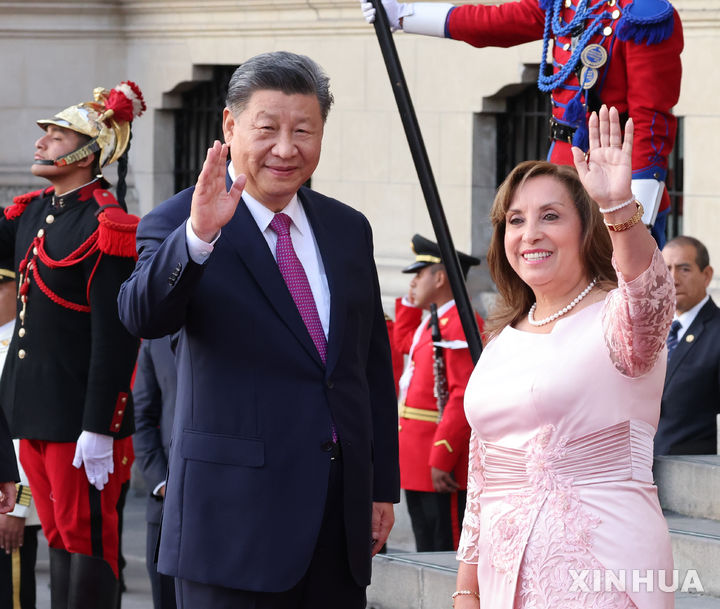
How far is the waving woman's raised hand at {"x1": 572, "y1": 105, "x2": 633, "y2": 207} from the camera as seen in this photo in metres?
3.02

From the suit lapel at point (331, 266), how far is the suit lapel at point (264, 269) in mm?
62

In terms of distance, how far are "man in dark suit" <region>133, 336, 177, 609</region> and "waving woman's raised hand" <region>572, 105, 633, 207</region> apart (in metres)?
3.15

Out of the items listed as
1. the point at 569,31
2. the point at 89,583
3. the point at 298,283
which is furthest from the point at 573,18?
the point at 89,583

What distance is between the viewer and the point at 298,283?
11.8 ft

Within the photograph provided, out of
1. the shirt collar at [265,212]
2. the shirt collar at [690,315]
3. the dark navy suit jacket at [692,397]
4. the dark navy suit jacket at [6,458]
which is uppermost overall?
the shirt collar at [265,212]

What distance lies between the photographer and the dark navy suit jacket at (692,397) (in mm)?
5902

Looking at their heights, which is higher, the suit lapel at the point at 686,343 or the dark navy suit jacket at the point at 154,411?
the suit lapel at the point at 686,343

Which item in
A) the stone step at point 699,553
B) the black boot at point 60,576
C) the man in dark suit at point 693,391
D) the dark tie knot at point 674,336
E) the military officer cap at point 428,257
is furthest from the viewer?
the military officer cap at point 428,257

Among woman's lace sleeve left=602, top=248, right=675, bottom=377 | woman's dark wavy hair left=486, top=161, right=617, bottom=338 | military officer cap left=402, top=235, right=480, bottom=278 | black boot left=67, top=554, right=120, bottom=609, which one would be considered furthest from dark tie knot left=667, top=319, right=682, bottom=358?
woman's lace sleeve left=602, top=248, right=675, bottom=377

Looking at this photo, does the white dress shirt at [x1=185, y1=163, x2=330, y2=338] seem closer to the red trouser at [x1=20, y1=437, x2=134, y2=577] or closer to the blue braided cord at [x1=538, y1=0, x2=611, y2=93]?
the blue braided cord at [x1=538, y1=0, x2=611, y2=93]

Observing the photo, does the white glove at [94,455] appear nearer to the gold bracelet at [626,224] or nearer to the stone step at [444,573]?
the stone step at [444,573]

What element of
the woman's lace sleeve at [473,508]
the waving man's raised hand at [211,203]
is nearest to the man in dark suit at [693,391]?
the woman's lace sleeve at [473,508]

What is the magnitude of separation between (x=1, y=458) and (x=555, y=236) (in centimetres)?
188

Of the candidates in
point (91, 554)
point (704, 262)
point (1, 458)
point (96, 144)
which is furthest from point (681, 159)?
point (1, 458)
